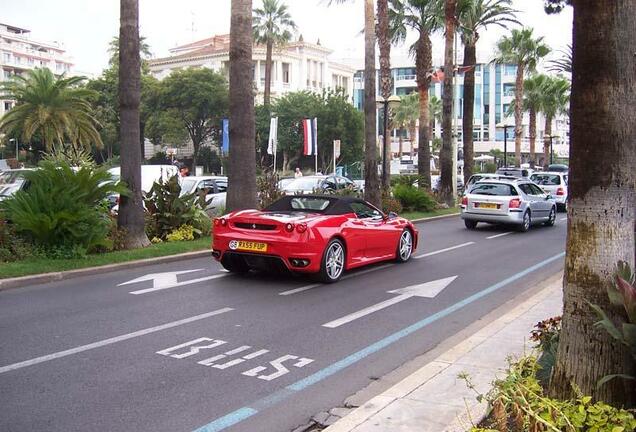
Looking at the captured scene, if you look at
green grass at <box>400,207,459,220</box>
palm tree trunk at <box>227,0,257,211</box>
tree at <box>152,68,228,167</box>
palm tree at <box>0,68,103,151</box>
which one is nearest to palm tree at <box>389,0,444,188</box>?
green grass at <box>400,207,459,220</box>

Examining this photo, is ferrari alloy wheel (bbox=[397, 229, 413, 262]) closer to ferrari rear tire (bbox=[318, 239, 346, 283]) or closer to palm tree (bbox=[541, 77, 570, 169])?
ferrari rear tire (bbox=[318, 239, 346, 283])

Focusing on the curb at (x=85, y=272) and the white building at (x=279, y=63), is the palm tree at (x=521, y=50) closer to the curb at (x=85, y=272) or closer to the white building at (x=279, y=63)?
the white building at (x=279, y=63)

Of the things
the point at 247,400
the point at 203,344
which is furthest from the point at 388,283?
the point at 247,400

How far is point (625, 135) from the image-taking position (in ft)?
12.5

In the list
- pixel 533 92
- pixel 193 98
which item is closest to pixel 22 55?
pixel 193 98

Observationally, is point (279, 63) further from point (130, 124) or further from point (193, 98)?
point (130, 124)

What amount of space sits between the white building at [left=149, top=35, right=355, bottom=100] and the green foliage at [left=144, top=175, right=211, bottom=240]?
208 ft

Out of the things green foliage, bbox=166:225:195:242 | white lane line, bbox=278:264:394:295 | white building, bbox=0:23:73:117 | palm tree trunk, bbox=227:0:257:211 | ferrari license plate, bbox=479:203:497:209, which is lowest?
white lane line, bbox=278:264:394:295

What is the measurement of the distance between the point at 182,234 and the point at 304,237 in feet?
20.0

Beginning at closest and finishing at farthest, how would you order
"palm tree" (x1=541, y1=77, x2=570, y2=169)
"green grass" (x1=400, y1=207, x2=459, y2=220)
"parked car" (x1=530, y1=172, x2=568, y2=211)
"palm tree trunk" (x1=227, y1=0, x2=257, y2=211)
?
"palm tree trunk" (x1=227, y1=0, x2=257, y2=211) < "green grass" (x1=400, y1=207, x2=459, y2=220) < "parked car" (x1=530, y1=172, x2=568, y2=211) < "palm tree" (x1=541, y1=77, x2=570, y2=169)

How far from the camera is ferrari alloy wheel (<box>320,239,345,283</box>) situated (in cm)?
1005

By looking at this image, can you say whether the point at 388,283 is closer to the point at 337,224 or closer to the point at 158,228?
the point at 337,224

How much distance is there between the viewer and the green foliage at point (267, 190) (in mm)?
18719

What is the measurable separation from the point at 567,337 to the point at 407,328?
12.0ft
